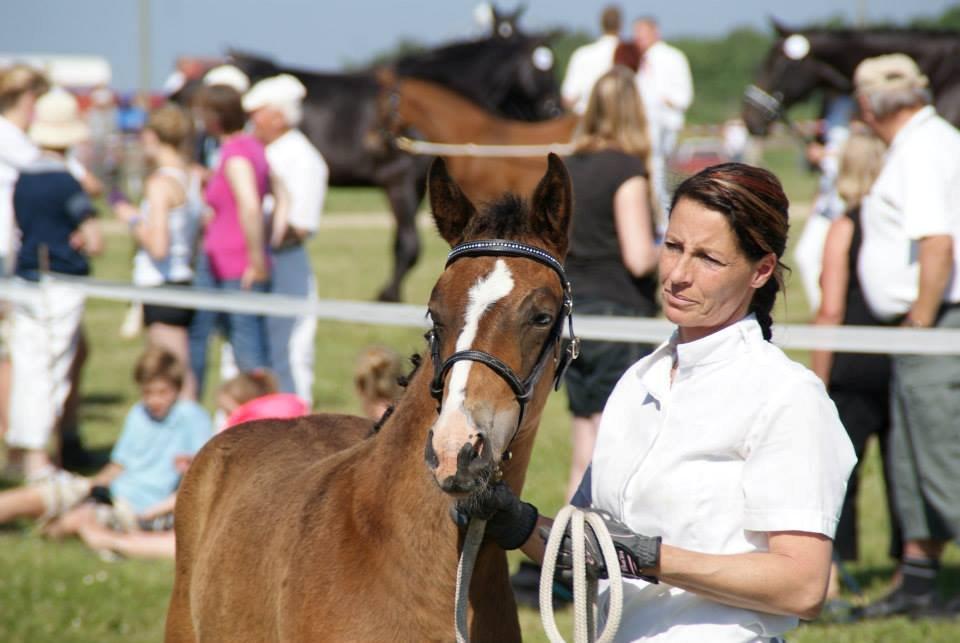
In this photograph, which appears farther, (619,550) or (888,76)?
(888,76)

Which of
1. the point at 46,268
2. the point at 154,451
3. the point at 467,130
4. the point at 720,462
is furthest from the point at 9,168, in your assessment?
the point at 720,462

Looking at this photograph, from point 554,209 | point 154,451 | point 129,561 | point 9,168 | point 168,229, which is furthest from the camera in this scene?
point 9,168

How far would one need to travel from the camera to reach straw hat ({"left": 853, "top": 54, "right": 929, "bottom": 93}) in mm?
5801

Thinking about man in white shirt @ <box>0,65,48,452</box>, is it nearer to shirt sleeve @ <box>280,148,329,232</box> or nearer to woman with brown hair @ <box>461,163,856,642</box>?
shirt sleeve @ <box>280,148,329,232</box>

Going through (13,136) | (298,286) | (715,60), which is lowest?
(715,60)

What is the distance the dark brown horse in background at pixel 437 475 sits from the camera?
2652 millimetres

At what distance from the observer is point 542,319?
2832 mm

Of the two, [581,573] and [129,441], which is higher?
[581,573]

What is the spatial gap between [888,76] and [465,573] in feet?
13.4

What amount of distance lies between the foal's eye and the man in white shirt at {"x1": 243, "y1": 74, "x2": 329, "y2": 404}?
5.56 m

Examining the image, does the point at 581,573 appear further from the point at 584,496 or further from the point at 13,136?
the point at 13,136

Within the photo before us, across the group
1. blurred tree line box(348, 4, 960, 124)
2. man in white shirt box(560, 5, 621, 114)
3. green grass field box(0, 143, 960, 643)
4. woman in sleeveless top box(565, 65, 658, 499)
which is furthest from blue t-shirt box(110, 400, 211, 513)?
blurred tree line box(348, 4, 960, 124)

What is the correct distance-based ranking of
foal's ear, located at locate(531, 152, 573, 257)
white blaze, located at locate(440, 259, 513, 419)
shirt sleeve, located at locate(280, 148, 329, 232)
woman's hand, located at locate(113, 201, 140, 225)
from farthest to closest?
woman's hand, located at locate(113, 201, 140, 225) → shirt sleeve, located at locate(280, 148, 329, 232) → foal's ear, located at locate(531, 152, 573, 257) → white blaze, located at locate(440, 259, 513, 419)

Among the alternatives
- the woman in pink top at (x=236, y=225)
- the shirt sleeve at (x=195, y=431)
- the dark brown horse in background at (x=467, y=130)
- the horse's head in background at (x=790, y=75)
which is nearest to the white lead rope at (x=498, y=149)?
the dark brown horse in background at (x=467, y=130)
